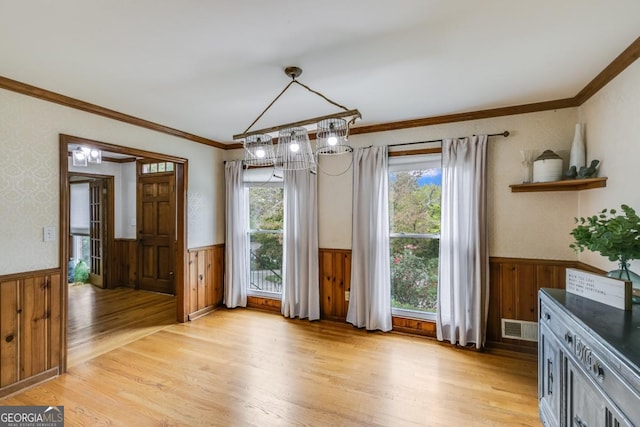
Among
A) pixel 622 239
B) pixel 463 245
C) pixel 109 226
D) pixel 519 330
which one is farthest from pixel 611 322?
pixel 109 226

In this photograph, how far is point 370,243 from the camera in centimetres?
364

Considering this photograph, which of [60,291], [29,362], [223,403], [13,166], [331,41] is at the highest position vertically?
[331,41]

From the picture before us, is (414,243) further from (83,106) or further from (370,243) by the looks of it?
(83,106)

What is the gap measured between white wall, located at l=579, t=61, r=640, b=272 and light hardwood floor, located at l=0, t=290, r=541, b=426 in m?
1.40

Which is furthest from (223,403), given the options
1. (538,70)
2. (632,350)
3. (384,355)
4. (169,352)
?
(538,70)

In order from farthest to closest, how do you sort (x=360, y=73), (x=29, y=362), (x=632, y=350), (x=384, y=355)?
1. (x=384, y=355)
2. (x=29, y=362)
3. (x=360, y=73)
4. (x=632, y=350)

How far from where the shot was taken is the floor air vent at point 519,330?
305 cm

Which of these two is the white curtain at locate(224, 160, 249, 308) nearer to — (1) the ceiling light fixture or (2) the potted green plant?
(1) the ceiling light fixture

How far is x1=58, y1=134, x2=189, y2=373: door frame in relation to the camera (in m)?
2.75

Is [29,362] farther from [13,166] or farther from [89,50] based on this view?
[89,50]

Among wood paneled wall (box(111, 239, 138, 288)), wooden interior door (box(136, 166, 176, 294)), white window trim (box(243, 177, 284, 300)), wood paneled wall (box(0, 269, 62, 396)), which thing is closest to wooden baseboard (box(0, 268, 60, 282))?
wood paneled wall (box(0, 269, 62, 396))

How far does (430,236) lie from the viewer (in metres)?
3.51

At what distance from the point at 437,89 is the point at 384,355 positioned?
8.47 ft

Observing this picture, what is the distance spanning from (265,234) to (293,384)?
7.82 feet
